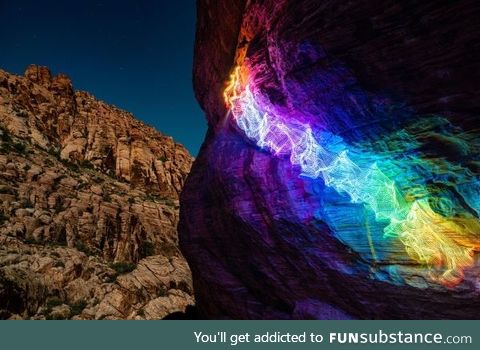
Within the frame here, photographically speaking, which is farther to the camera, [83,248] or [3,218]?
[83,248]

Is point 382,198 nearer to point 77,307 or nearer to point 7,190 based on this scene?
point 77,307

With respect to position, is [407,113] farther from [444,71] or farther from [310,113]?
[310,113]

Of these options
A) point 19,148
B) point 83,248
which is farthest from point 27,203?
point 19,148

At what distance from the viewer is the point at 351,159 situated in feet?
34.9

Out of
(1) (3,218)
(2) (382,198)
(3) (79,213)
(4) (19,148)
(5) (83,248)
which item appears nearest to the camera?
(2) (382,198)

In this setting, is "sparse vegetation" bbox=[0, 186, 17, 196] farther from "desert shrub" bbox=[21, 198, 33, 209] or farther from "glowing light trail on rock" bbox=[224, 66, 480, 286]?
"glowing light trail on rock" bbox=[224, 66, 480, 286]

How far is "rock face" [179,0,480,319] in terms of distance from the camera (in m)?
8.41

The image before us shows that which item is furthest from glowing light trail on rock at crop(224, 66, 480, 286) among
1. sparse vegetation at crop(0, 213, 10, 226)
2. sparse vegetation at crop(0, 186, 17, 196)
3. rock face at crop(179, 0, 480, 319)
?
sparse vegetation at crop(0, 186, 17, 196)

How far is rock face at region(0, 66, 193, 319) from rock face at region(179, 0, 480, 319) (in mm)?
20453

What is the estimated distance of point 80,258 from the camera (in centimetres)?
3312

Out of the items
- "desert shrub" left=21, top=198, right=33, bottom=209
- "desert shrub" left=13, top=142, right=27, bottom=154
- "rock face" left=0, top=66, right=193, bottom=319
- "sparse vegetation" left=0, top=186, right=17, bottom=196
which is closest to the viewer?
"rock face" left=0, top=66, right=193, bottom=319

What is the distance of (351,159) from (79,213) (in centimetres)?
3633

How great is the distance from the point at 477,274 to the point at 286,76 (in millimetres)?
7792

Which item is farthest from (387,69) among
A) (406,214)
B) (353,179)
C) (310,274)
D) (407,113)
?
(310,274)
